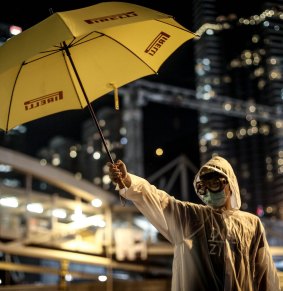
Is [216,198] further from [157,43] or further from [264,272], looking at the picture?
[157,43]

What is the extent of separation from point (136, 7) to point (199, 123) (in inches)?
1181

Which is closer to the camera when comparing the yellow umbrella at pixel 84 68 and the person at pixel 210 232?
the person at pixel 210 232

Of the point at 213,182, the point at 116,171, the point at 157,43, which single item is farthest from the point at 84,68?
the point at 213,182

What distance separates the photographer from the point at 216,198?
9.28ft

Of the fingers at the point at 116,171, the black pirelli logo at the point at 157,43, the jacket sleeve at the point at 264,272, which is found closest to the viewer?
the fingers at the point at 116,171

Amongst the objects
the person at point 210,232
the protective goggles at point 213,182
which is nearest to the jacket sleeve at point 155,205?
the person at point 210,232

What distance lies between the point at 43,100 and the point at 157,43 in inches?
34.4

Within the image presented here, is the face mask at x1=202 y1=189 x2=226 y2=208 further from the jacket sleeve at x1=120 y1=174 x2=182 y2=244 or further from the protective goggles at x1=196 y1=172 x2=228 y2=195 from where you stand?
the jacket sleeve at x1=120 y1=174 x2=182 y2=244

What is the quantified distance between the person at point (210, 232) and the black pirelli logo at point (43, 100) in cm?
98

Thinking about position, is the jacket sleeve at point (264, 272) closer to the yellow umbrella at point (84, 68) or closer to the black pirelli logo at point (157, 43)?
the yellow umbrella at point (84, 68)

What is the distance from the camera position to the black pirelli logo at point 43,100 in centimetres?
331

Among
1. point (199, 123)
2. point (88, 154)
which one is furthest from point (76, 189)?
point (88, 154)

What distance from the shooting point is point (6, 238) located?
54.1ft

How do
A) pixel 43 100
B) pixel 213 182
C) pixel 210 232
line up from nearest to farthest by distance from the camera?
pixel 210 232 < pixel 213 182 < pixel 43 100
